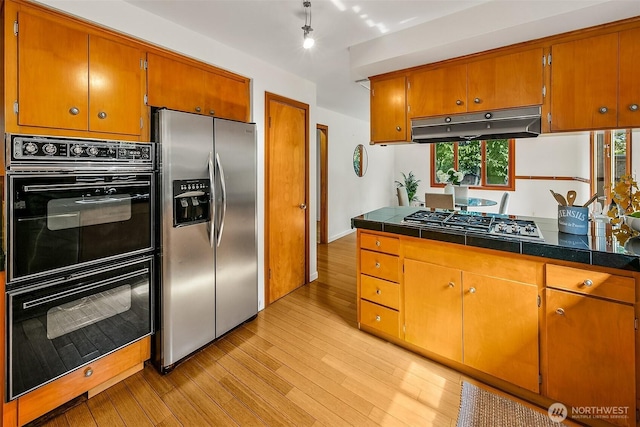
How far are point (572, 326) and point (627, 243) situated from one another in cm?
55

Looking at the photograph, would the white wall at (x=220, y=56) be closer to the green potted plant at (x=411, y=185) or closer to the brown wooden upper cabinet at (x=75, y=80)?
the brown wooden upper cabinet at (x=75, y=80)

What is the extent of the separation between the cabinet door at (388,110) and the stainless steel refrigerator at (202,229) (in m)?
1.20

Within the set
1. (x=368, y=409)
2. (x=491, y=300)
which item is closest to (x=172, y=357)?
(x=368, y=409)

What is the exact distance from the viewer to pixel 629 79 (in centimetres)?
179

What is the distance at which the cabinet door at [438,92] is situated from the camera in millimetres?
2340

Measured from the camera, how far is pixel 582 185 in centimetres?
494

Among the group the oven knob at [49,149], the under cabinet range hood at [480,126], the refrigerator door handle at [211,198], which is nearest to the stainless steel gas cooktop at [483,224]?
the under cabinet range hood at [480,126]

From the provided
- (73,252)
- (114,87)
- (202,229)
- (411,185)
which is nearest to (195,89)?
(114,87)

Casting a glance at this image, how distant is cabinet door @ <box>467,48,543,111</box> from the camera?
2.06m

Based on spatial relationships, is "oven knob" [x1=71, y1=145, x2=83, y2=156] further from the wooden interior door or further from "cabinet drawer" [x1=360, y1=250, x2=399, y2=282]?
"cabinet drawer" [x1=360, y1=250, x2=399, y2=282]

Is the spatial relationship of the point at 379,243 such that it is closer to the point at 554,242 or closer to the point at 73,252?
the point at 554,242

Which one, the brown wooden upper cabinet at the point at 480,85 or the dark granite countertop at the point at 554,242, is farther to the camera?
the brown wooden upper cabinet at the point at 480,85

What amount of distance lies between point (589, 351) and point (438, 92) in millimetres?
2047

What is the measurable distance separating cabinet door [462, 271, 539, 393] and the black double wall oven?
7.39ft
